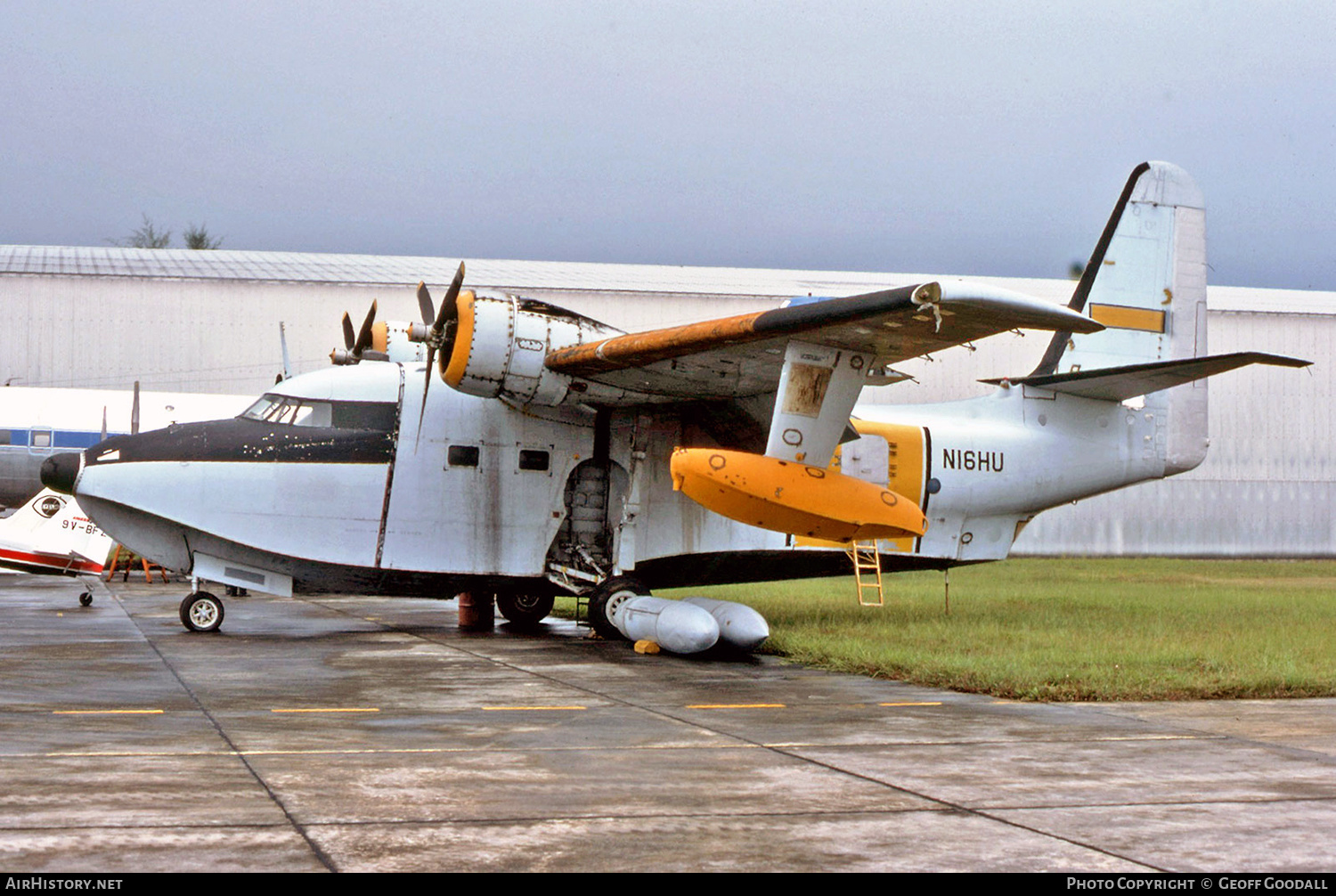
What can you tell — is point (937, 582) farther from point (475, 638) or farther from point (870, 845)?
point (870, 845)

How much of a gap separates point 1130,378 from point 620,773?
11.0 meters

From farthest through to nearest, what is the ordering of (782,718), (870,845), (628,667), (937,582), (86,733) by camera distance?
1. (937,582)
2. (628,667)
3. (782,718)
4. (86,733)
5. (870,845)

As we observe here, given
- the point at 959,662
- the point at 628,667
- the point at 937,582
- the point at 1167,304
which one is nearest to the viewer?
the point at 959,662

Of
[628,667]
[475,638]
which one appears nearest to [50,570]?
[475,638]

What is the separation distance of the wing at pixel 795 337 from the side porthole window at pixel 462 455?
1.75 metres

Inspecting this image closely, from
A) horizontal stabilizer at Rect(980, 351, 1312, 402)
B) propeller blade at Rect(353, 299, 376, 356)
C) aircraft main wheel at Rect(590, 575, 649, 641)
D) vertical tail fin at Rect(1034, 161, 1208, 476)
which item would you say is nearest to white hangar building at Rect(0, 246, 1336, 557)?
vertical tail fin at Rect(1034, 161, 1208, 476)

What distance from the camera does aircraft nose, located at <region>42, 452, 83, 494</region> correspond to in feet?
48.1

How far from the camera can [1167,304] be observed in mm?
17719

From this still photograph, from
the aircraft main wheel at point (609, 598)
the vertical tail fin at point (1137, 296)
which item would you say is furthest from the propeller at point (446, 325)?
the vertical tail fin at point (1137, 296)

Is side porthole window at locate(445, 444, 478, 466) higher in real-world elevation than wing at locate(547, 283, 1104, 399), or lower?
lower

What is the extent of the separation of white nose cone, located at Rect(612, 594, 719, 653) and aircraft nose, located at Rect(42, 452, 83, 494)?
20.6 feet

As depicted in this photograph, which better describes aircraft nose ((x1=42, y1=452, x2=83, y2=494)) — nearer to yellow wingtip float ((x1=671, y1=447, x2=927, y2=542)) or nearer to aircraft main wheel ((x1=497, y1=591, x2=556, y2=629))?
aircraft main wheel ((x1=497, y1=591, x2=556, y2=629))

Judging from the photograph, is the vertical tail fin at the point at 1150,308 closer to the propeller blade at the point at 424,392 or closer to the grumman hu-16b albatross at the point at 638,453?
the grumman hu-16b albatross at the point at 638,453

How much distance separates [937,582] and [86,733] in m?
19.0
